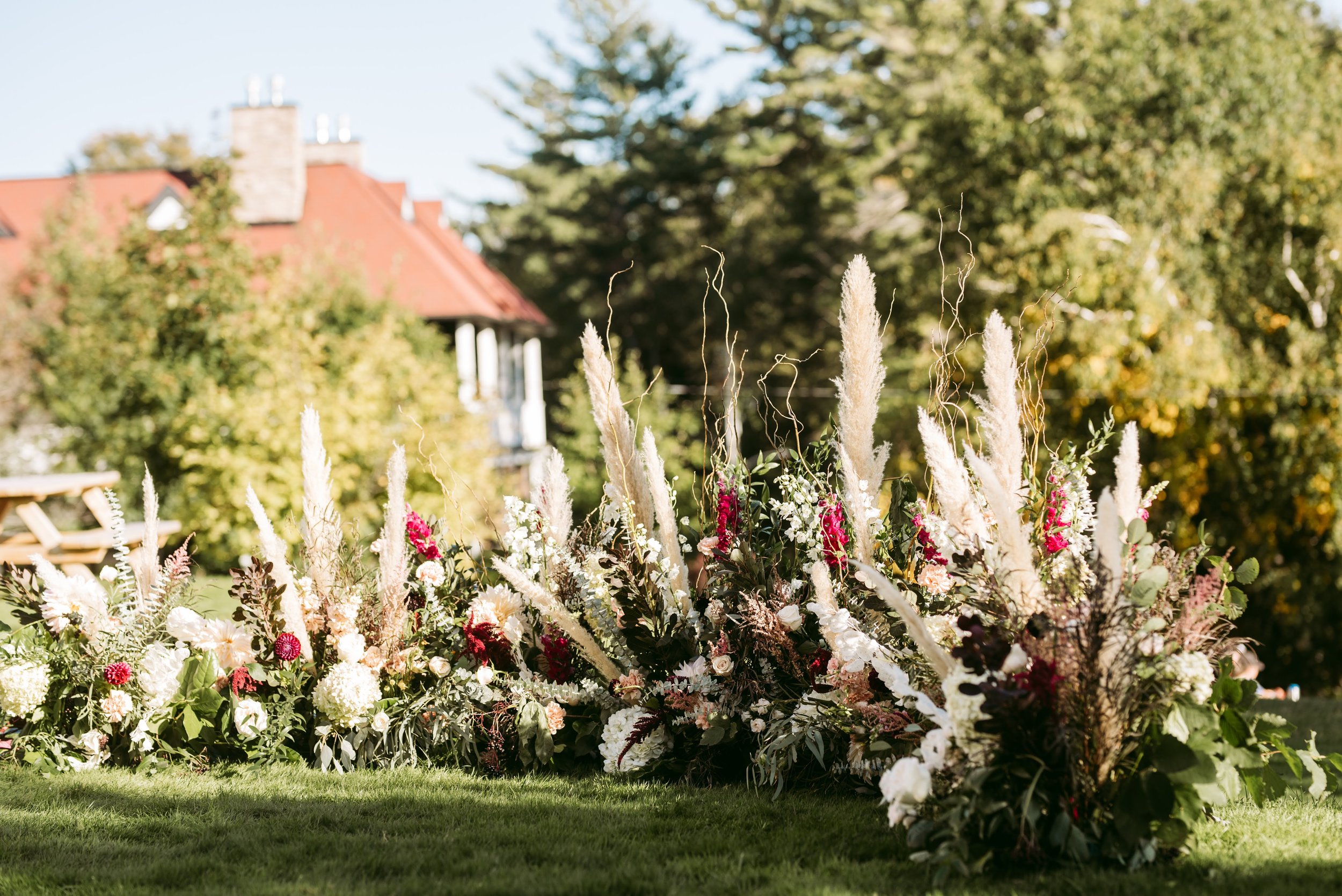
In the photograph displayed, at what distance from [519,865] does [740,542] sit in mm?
1555

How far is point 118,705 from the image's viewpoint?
4375mm

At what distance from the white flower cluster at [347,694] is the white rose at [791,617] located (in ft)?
5.31

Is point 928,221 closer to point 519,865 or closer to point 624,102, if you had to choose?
point 624,102

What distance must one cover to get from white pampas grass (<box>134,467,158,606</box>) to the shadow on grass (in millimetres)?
757

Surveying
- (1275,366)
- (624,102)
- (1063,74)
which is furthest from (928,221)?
(624,102)

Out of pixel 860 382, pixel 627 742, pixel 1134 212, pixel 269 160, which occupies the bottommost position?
pixel 627 742

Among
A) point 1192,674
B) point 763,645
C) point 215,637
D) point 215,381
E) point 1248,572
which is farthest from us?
point 215,381

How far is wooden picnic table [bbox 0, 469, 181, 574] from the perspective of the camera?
7223 mm

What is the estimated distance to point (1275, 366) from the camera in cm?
1188

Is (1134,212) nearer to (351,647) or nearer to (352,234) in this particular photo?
(351,647)

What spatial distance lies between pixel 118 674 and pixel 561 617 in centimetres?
173

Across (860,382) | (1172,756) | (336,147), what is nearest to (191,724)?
(860,382)

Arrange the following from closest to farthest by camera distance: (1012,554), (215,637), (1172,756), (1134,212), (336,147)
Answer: (1172,756), (1012,554), (215,637), (1134,212), (336,147)

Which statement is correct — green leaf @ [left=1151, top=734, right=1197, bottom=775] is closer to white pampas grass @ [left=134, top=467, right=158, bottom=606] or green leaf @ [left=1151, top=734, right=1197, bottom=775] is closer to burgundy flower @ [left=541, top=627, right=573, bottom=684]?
burgundy flower @ [left=541, top=627, right=573, bottom=684]
